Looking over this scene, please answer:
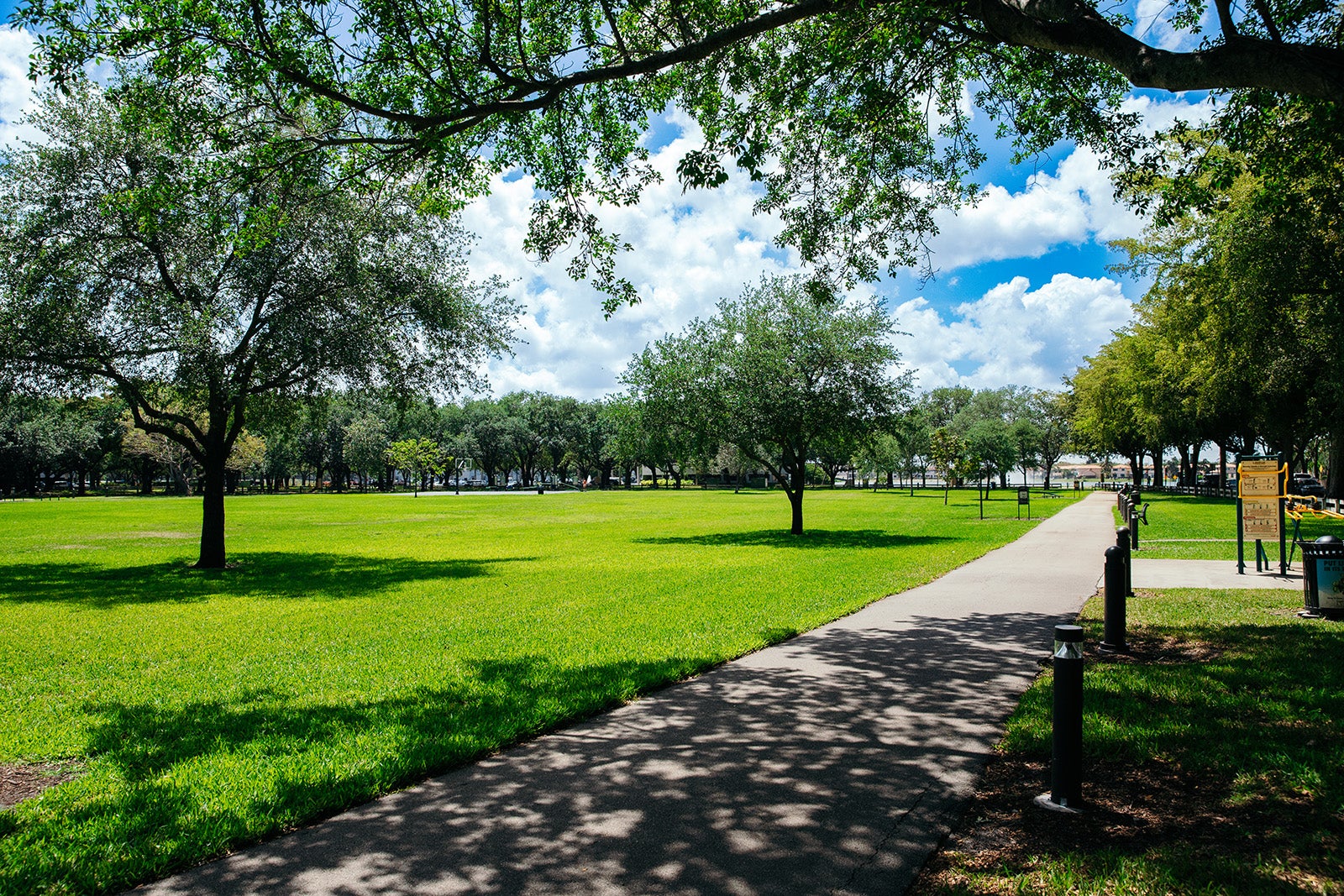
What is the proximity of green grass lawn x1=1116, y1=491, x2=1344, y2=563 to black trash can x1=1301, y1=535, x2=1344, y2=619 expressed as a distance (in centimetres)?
528

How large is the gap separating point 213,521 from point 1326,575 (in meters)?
20.8

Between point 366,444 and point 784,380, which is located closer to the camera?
point 784,380

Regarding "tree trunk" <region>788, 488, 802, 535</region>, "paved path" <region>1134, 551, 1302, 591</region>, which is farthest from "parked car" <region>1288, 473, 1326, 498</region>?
"paved path" <region>1134, 551, 1302, 591</region>

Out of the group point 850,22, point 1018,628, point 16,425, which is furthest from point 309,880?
point 16,425

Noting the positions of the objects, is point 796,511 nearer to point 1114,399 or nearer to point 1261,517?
point 1261,517

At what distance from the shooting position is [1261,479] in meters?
11.7

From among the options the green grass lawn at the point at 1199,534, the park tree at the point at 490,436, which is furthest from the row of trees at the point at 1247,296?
the park tree at the point at 490,436

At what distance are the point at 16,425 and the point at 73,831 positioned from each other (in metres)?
83.6

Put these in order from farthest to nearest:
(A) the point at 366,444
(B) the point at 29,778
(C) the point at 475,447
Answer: (C) the point at 475,447 → (A) the point at 366,444 → (B) the point at 29,778

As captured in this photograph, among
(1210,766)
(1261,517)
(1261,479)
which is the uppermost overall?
(1261,479)

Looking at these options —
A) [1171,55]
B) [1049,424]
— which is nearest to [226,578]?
[1171,55]

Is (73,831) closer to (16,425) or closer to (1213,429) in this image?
(1213,429)

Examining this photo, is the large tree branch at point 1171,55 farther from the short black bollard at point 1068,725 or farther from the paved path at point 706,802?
the paved path at point 706,802

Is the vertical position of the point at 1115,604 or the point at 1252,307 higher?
the point at 1252,307
